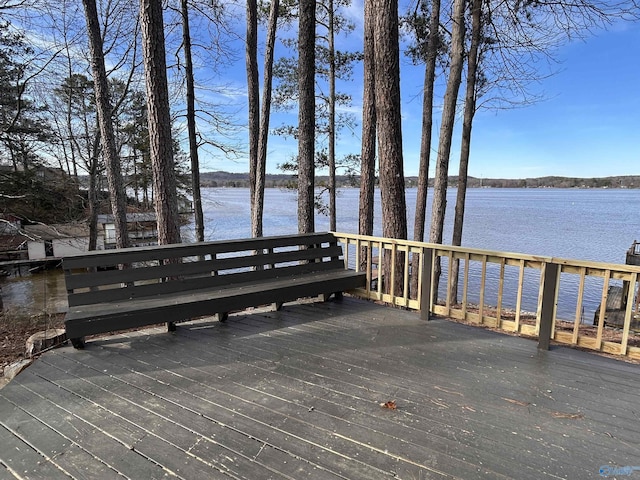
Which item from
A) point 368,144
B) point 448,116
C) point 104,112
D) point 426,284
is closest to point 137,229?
point 104,112

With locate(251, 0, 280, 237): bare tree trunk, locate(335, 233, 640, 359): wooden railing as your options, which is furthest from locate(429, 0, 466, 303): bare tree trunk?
locate(251, 0, 280, 237): bare tree trunk

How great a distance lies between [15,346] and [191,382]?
139 inches

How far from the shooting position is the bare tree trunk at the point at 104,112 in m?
6.82

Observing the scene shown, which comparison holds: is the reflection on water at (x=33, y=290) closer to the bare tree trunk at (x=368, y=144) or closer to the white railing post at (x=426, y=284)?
the bare tree trunk at (x=368, y=144)

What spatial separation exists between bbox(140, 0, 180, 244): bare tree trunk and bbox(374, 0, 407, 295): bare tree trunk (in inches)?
111

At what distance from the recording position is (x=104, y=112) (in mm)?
7250

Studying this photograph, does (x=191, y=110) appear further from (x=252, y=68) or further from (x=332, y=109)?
(x=332, y=109)

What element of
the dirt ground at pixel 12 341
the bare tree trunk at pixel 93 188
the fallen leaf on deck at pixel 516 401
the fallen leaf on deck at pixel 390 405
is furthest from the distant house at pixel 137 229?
the fallen leaf on deck at pixel 516 401

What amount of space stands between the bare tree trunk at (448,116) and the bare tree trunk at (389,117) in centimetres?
A: 292

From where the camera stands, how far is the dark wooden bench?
9.98 feet

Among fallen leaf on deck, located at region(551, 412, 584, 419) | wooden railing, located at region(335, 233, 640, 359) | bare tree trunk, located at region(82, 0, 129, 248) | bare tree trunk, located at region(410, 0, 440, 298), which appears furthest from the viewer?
bare tree trunk, located at region(410, 0, 440, 298)

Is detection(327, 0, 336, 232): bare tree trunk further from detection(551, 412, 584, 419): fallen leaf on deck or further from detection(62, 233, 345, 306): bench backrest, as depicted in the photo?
detection(551, 412, 584, 419): fallen leaf on deck

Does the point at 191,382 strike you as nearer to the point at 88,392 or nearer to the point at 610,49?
the point at 88,392

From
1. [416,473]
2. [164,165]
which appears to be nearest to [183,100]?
[164,165]
